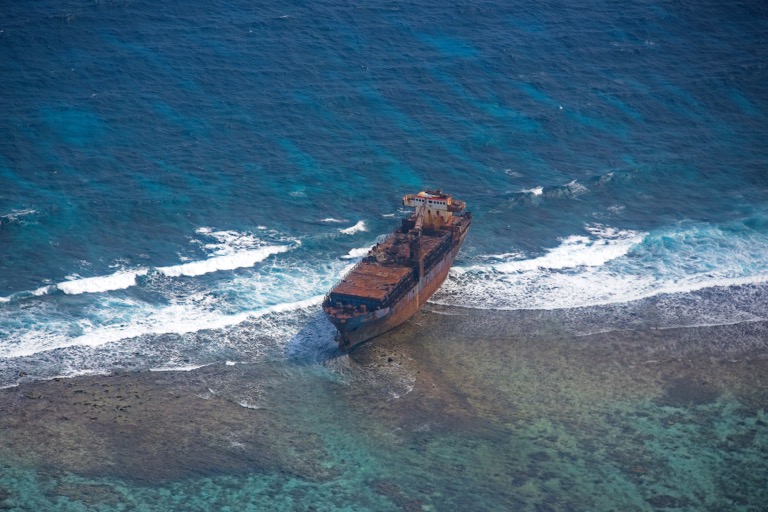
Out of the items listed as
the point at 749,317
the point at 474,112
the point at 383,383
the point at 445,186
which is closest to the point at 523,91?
the point at 474,112

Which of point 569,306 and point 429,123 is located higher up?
point 429,123

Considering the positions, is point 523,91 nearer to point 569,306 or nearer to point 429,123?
point 429,123

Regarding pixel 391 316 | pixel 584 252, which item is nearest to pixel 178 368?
pixel 391 316

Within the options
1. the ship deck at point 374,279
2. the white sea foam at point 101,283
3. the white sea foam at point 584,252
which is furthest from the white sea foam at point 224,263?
the white sea foam at point 584,252

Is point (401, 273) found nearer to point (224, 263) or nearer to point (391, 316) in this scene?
point (391, 316)

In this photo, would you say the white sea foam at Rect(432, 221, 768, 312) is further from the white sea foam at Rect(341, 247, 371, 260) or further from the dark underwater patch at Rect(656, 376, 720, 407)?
the dark underwater patch at Rect(656, 376, 720, 407)

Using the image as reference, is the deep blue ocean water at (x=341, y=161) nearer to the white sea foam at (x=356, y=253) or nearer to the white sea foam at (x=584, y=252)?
the white sea foam at (x=584, y=252)
